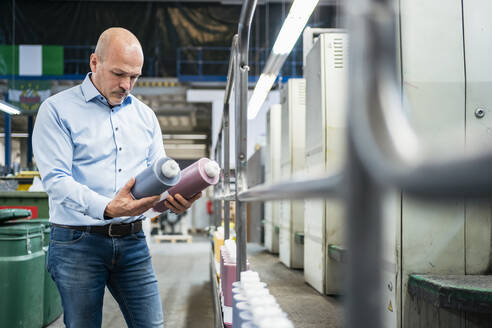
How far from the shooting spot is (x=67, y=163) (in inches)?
60.8

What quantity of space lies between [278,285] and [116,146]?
170 cm

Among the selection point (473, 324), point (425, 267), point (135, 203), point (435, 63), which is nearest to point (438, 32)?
point (435, 63)

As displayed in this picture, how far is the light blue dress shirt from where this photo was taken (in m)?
1.48

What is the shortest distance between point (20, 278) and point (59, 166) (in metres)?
1.76

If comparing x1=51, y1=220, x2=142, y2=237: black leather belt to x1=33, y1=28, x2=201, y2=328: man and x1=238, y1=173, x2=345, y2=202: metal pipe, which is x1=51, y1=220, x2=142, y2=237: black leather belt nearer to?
x1=33, y1=28, x2=201, y2=328: man

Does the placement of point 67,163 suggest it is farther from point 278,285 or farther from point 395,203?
point 278,285

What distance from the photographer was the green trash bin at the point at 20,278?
278 cm

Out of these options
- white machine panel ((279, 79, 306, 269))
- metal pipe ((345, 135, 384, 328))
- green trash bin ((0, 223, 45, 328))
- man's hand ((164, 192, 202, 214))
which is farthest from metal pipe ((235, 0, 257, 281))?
white machine panel ((279, 79, 306, 269))

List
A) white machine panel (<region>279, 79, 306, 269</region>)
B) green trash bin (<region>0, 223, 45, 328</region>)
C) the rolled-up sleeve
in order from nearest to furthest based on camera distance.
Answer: the rolled-up sleeve < green trash bin (<region>0, 223, 45, 328</region>) < white machine panel (<region>279, 79, 306, 269</region>)

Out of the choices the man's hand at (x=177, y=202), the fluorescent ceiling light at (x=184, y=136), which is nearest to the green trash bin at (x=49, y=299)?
the man's hand at (x=177, y=202)

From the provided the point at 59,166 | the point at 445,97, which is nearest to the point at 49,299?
the point at 59,166

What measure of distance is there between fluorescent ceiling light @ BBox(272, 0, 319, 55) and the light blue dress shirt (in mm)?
959

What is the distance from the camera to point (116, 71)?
1.61m

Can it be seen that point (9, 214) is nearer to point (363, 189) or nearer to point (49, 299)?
point (49, 299)
